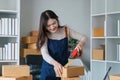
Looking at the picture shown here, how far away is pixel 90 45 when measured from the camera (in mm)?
4844

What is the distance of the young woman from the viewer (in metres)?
2.06

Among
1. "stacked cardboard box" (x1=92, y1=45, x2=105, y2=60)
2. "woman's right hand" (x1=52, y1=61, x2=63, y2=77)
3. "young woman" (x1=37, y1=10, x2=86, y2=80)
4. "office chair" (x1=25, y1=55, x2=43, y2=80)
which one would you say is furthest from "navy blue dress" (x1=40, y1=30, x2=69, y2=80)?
"stacked cardboard box" (x1=92, y1=45, x2=105, y2=60)

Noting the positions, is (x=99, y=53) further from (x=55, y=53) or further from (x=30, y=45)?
(x=55, y=53)

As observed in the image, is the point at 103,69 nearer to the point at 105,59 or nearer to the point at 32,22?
the point at 105,59

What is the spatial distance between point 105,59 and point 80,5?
1213mm

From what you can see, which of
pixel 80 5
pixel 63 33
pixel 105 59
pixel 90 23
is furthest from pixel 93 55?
Result: pixel 63 33

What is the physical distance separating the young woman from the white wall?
7.64 feet

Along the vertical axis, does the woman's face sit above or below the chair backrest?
above

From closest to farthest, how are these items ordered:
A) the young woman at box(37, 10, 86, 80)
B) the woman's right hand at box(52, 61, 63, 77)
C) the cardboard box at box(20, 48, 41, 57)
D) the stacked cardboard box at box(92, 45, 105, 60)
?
the woman's right hand at box(52, 61, 63, 77)
the young woman at box(37, 10, 86, 80)
the cardboard box at box(20, 48, 41, 57)
the stacked cardboard box at box(92, 45, 105, 60)

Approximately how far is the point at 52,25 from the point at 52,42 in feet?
0.51

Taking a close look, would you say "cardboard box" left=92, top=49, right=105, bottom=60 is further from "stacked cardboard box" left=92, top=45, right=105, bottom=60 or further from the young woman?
the young woman

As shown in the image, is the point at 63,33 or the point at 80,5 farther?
the point at 80,5

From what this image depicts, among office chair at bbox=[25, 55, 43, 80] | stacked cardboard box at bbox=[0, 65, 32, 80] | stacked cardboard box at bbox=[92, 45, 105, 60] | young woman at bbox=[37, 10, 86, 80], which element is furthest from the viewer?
stacked cardboard box at bbox=[92, 45, 105, 60]

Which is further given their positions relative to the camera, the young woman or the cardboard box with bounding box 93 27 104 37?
the cardboard box with bounding box 93 27 104 37
